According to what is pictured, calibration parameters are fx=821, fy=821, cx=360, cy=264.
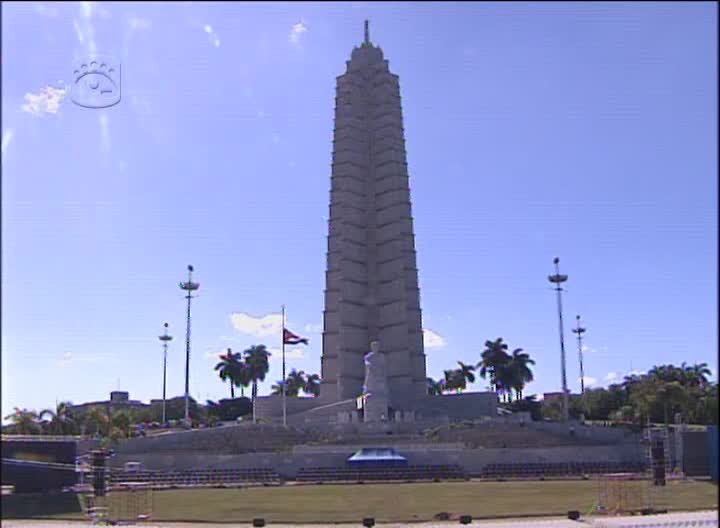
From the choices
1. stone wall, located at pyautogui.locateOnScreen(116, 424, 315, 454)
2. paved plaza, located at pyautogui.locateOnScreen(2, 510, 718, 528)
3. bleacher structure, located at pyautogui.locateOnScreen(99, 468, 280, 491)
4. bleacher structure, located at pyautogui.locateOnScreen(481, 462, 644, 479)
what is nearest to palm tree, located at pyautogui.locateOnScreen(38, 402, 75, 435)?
stone wall, located at pyautogui.locateOnScreen(116, 424, 315, 454)

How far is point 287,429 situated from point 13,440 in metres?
40.1

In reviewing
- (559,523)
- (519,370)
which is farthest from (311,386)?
(559,523)

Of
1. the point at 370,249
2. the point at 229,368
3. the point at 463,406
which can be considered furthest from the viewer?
the point at 229,368

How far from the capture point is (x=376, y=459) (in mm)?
41062

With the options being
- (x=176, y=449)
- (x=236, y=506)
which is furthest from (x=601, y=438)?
(x=236, y=506)

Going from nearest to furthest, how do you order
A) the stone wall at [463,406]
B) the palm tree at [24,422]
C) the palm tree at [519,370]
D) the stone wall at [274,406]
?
the palm tree at [24,422] < the stone wall at [463,406] < the stone wall at [274,406] < the palm tree at [519,370]

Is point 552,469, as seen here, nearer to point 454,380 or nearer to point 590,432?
point 590,432

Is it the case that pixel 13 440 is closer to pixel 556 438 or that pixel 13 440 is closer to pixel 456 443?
pixel 456 443

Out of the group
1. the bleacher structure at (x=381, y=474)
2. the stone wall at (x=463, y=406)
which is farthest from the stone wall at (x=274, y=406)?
the bleacher structure at (x=381, y=474)

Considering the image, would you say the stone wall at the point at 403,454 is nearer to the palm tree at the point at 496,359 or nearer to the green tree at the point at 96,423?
Answer: the green tree at the point at 96,423

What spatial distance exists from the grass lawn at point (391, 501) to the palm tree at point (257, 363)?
61.3 m

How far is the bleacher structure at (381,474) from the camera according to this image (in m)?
39.6

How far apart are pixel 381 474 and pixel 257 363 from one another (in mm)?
58666

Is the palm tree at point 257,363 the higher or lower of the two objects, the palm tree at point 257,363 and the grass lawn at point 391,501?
the higher
